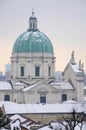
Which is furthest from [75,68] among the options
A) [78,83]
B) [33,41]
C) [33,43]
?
[33,41]

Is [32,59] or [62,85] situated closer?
[62,85]

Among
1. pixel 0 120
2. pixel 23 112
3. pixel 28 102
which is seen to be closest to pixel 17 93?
pixel 28 102

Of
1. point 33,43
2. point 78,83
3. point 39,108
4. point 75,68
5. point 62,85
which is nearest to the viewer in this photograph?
point 39,108

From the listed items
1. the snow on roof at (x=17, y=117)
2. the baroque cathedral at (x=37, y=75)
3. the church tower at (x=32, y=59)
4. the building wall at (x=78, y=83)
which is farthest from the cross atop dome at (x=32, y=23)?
the snow on roof at (x=17, y=117)

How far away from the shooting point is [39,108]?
57.8 meters

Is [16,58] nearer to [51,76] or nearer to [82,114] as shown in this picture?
[51,76]

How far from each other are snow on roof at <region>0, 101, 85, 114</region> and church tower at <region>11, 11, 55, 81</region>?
897 cm

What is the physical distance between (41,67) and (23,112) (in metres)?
12.0

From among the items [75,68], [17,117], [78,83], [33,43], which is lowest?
[17,117]

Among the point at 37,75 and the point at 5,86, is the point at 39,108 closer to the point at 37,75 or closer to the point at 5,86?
the point at 5,86

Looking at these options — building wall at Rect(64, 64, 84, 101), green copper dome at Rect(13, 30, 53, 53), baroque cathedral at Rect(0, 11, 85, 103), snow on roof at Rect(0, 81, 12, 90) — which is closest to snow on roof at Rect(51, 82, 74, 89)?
baroque cathedral at Rect(0, 11, 85, 103)

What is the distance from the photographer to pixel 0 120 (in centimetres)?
3916

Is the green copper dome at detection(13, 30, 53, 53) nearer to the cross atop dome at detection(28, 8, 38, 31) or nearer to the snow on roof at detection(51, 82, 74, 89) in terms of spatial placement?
the cross atop dome at detection(28, 8, 38, 31)

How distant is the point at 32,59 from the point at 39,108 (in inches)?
434
